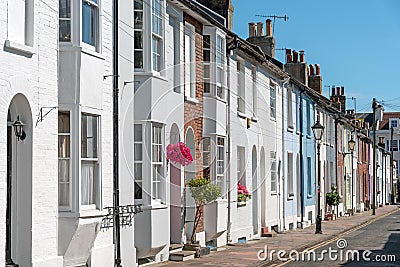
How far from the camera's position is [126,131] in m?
17.4

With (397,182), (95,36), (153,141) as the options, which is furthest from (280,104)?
(397,182)

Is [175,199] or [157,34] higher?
[157,34]

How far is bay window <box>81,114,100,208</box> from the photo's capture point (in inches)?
597

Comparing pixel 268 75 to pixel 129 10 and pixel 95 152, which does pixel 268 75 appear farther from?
pixel 95 152

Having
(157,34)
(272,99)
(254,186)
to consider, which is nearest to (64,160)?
(157,34)

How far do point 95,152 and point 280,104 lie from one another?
20.3 metres

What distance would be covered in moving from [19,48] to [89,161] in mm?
3406

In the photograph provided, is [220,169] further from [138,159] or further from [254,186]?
[138,159]

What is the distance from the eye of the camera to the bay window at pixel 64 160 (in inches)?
577

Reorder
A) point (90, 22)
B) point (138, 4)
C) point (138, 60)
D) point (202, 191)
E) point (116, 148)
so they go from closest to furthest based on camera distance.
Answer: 1. point (90, 22)
2. point (116, 148)
3. point (138, 4)
4. point (138, 60)
5. point (202, 191)

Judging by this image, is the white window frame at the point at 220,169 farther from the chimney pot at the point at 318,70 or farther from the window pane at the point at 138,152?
the chimney pot at the point at 318,70

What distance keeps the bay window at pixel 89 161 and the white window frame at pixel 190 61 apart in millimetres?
6642

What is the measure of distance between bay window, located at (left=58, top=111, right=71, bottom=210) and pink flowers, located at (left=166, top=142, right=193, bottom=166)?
16.6 feet

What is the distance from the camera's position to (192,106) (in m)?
22.4
